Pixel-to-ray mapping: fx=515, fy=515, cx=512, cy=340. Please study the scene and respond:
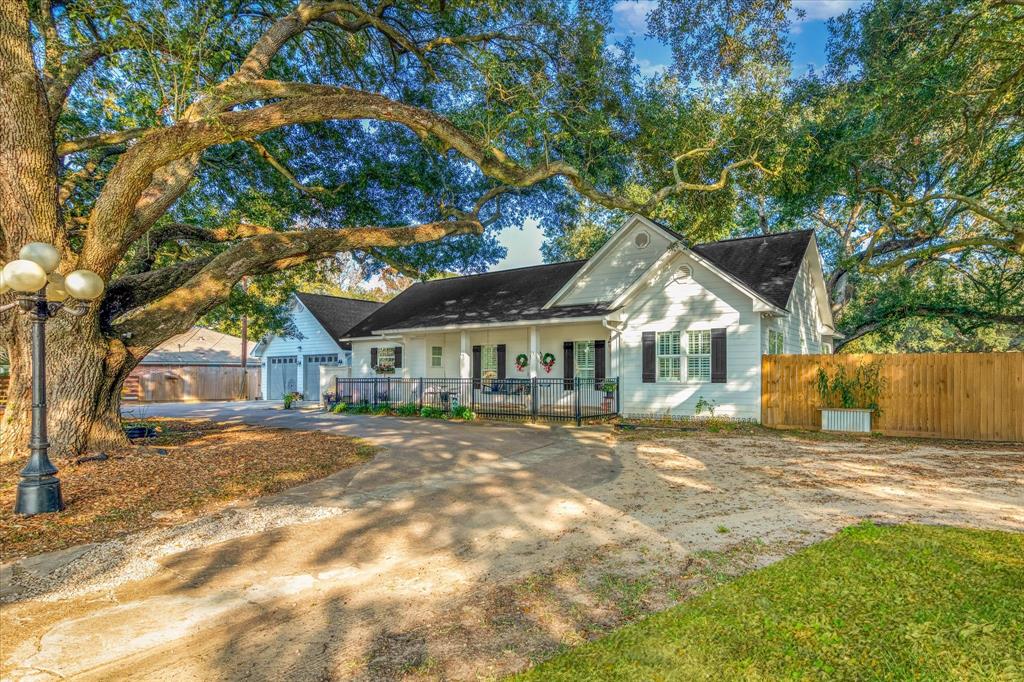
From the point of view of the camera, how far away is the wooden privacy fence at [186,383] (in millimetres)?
30391

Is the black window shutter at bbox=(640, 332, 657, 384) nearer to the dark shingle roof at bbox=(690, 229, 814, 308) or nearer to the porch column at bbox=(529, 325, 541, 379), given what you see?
the dark shingle roof at bbox=(690, 229, 814, 308)

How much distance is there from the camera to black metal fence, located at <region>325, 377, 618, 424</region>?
1594 centimetres

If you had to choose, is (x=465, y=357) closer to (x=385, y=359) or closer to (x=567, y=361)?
(x=567, y=361)

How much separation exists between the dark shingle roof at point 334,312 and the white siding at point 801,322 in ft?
61.5

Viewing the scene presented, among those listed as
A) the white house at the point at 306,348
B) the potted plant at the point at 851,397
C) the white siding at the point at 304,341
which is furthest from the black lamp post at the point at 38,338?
the white siding at the point at 304,341

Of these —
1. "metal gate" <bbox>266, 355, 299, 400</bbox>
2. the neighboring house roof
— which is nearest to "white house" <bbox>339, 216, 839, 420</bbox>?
"metal gate" <bbox>266, 355, 299, 400</bbox>

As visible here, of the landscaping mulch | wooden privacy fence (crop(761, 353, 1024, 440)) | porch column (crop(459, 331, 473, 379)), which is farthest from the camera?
porch column (crop(459, 331, 473, 379))

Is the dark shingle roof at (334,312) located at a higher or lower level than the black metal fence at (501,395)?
higher

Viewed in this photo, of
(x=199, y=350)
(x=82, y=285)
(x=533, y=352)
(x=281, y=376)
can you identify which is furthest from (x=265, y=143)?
(x=199, y=350)

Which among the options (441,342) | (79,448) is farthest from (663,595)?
(441,342)

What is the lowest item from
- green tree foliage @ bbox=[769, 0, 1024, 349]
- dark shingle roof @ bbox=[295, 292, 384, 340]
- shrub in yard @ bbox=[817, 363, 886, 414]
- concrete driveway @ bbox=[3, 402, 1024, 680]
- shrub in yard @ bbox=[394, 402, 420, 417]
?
shrub in yard @ bbox=[394, 402, 420, 417]

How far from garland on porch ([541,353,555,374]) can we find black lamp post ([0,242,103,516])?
14.1m

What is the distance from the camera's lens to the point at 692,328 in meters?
15.1

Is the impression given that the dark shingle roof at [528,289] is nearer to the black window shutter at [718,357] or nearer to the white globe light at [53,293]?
the black window shutter at [718,357]
